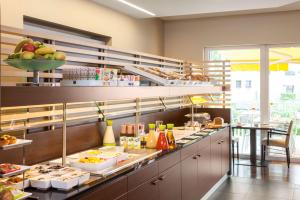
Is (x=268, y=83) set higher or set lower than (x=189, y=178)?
higher

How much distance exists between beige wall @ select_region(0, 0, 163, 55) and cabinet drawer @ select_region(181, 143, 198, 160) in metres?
2.11

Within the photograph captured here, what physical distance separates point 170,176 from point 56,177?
1.38 meters

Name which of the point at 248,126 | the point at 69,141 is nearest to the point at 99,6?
the point at 69,141

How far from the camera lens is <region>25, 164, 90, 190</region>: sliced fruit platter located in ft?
6.70

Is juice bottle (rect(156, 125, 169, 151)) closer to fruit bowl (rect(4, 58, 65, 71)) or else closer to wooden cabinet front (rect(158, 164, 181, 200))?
wooden cabinet front (rect(158, 164, 181, 200))

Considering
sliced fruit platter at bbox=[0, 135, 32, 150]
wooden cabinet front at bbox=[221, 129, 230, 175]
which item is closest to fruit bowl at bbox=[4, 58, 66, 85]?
sliced fruit platter at bbox=[0, 135, 32, 150]

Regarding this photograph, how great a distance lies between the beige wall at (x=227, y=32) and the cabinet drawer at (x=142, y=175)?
486 centimetres

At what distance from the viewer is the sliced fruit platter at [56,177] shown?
Result: 80.4 inches

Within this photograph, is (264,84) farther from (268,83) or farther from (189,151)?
(189,151)

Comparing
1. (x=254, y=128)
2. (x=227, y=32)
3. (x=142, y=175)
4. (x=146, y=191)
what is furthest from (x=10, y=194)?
(x=227, y=32)

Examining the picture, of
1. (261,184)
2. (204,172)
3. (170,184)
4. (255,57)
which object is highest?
(255,57)

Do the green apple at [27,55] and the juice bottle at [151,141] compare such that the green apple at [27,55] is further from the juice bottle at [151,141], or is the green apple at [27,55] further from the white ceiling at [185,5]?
the white ceiling at [185,5]

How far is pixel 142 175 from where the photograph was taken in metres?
2.70

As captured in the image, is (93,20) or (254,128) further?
(254,128)
